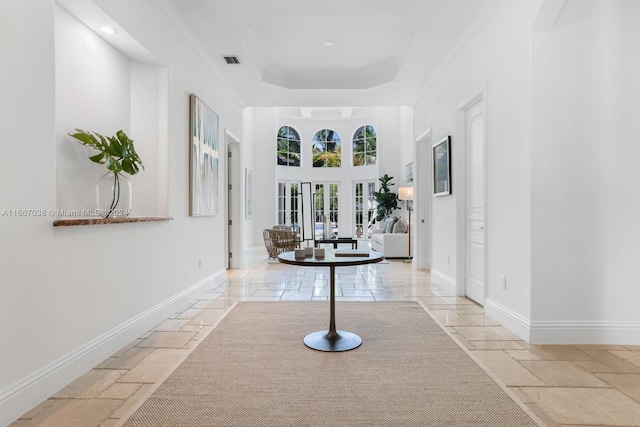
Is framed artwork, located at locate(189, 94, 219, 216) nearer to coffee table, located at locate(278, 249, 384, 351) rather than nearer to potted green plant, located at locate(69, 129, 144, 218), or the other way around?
potted green plant, located at locate(69, 129, 144, 218)

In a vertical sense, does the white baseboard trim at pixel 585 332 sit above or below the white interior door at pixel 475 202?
below

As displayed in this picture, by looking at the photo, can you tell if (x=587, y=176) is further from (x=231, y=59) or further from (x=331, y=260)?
(x=231, y=59)

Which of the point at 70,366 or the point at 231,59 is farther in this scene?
the point at 231,59

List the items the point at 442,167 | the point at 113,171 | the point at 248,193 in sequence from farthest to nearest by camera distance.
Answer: the point at 248,193 < the point at 442,167 < the point at 113,171

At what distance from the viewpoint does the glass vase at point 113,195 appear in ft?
9.07

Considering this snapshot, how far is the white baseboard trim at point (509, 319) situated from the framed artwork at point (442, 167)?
1.63 metres

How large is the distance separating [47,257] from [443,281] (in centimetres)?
433

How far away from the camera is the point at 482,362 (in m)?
2.50

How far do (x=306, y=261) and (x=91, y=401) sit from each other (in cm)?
146

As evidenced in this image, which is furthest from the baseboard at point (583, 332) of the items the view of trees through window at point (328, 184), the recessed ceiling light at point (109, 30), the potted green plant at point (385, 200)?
the view of trees through window at point (328, 184)

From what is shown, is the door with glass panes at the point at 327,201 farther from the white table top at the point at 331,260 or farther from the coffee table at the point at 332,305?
the white table top at the point at 331,260

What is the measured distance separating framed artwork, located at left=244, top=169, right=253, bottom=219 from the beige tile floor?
6.02 m

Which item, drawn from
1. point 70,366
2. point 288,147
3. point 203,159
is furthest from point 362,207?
point 70,366

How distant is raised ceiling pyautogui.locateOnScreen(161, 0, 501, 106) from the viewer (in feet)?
11.5
